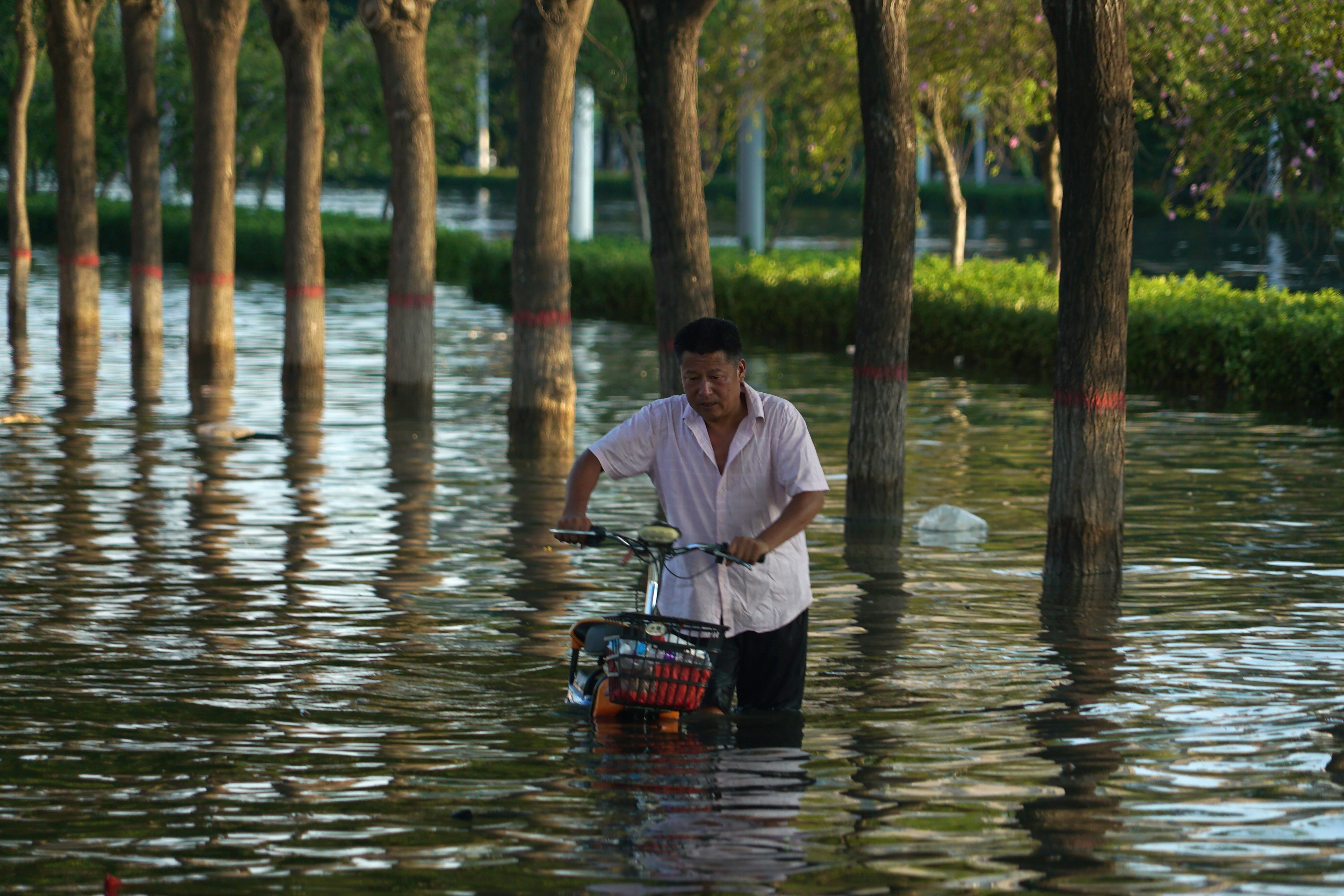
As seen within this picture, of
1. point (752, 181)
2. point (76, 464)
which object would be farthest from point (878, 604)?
point (752, 181)

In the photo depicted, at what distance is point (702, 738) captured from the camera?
663 cm

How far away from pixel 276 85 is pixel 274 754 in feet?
115

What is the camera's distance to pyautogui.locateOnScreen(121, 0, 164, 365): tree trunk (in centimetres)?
2152

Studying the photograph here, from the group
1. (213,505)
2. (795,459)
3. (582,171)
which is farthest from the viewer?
(582,171)

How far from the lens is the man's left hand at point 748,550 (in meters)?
5.66

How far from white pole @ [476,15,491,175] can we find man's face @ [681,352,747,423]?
33425mm

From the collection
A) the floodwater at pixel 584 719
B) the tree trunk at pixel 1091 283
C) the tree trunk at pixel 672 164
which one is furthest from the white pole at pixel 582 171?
the tree trunk at pixel 1091 283

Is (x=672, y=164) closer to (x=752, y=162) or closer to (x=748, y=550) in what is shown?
(x=748, y=550)

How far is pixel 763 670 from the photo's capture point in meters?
6.39

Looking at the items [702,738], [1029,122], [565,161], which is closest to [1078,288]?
[702,738]

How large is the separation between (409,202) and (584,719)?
1019cm

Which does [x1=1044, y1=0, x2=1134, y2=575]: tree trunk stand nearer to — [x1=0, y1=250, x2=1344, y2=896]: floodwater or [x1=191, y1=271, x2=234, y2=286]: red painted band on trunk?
[x1=0, y1=250, x2=1344, y2=896]: floodwater

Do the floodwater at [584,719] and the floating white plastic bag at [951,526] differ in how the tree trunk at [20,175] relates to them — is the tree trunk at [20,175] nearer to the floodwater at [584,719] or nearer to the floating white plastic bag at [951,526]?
the floodwater at [584,719]

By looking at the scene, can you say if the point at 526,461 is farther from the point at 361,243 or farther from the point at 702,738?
the point at 361,243
